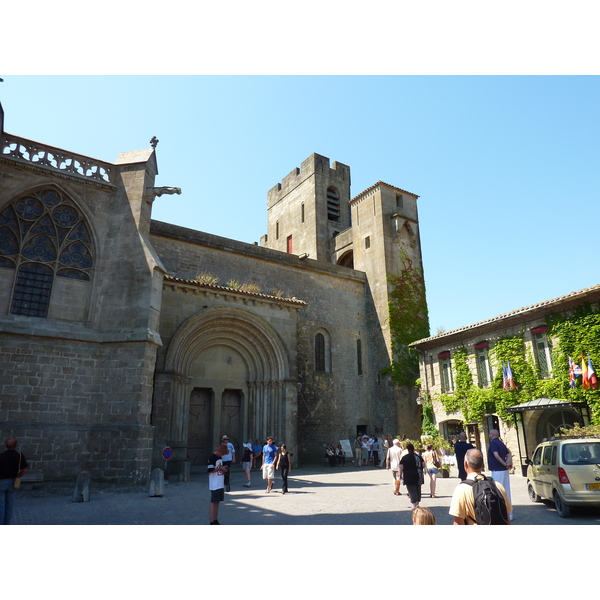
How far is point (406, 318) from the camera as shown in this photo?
2242cm

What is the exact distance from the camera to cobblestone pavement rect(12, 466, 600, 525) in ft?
23.4

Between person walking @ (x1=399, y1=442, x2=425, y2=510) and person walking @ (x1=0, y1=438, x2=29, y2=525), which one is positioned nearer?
person walking @ (x1=0, y1=438, x2=29, y2=525)

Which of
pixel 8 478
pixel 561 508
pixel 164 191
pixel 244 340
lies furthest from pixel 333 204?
pixel 8 478

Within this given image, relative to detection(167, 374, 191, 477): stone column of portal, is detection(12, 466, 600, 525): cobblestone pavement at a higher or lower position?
lower

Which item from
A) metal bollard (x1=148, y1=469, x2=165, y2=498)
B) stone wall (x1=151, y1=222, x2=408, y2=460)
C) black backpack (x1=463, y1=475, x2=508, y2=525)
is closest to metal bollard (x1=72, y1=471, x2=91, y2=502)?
metal bollard (x1=148, y1=469, x2=165, y2=498)

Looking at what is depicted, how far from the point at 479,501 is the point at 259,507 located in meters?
6.07

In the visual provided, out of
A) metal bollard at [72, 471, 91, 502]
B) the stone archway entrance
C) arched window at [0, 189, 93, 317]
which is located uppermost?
arched window at [0, 189, 93, 317]

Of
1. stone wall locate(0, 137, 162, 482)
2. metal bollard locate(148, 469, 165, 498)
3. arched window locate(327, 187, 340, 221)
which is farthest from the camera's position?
arched window locate(327, 187, 340, 221)

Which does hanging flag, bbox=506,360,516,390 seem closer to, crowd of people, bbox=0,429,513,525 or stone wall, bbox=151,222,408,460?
crowd of people, bbox=0,429,513,525

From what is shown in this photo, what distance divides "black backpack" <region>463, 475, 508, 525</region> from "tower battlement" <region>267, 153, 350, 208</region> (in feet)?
92.5

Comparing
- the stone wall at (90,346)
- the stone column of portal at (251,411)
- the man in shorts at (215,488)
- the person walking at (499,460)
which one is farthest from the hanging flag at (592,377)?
the stone wall at (90,346)

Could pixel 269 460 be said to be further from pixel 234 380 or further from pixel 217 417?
pixel 234 380
